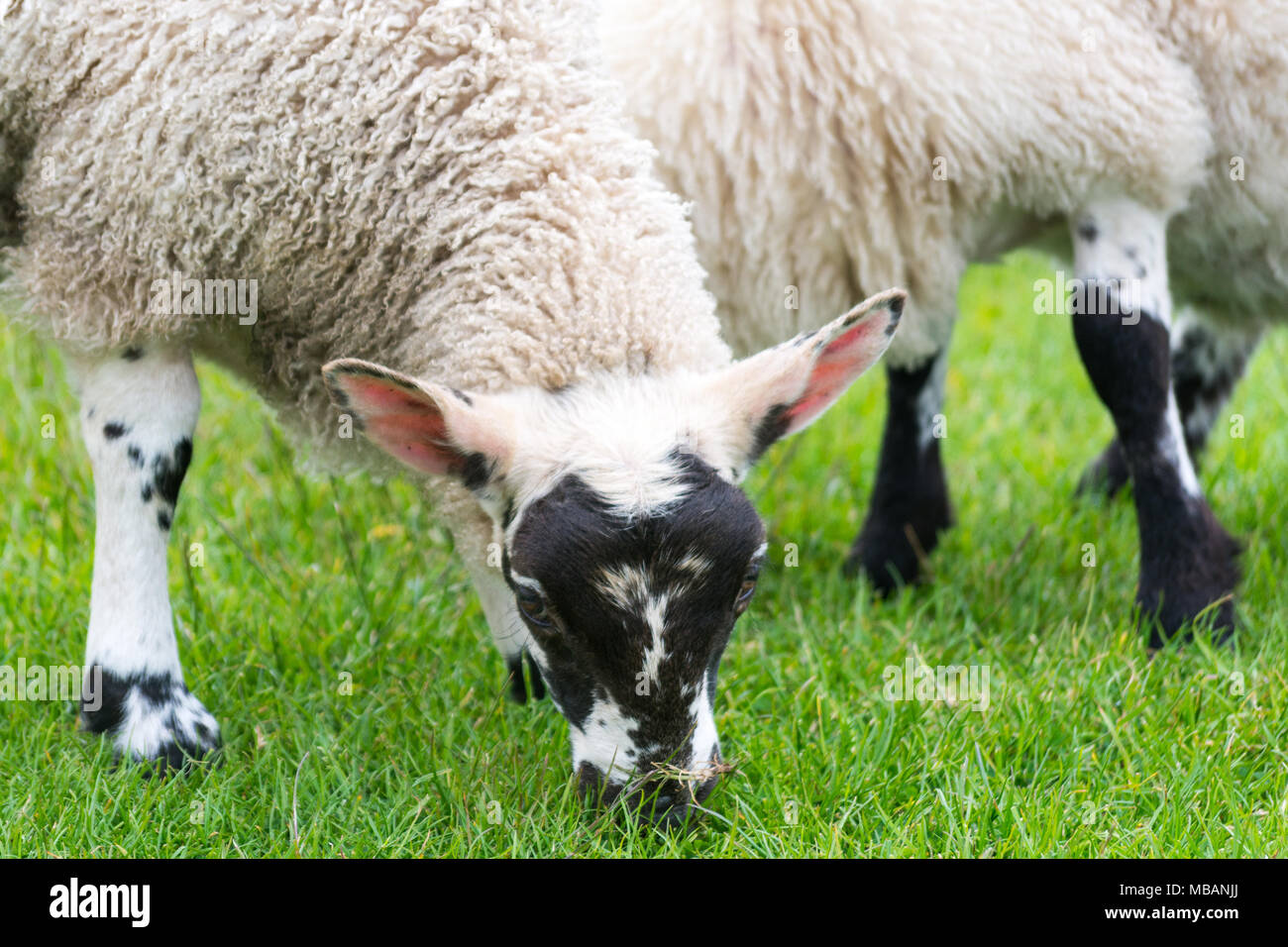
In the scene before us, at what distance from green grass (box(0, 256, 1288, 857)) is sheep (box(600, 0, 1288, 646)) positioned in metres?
0.60

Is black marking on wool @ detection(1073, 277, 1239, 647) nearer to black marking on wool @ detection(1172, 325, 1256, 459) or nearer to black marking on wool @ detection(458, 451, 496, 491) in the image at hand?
black marking on wool @ detection(1172, 325, 1256, 459)

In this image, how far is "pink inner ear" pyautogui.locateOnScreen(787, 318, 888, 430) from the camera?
3.55 meters

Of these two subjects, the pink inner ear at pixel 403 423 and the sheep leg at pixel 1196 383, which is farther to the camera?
the sheep leg at pixel 1196 383

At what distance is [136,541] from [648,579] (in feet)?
5.24

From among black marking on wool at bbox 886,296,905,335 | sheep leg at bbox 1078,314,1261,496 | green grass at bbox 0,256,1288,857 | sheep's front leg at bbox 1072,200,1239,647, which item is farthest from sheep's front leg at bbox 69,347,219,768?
sheep leg at bbox 1078,314,1261,496

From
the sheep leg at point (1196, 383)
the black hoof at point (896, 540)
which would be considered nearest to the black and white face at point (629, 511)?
the black hoof at point (896, 540)

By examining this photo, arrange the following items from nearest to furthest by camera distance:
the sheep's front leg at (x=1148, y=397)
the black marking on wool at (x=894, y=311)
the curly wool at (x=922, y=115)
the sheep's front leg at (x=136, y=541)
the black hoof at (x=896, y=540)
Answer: the black marking on wool at (x=894, y=311) → the sheep's front leg at (x=136, y=541) → the curly wool at (x=922, y=115) → the sheep's front leg at (x=1148, y=397) → the black hoof at (x=896, y=540)

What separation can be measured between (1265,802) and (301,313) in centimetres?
276

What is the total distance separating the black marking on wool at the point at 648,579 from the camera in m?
3.22

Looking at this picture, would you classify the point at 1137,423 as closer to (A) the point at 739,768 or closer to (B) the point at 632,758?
(A) the point at 739,768

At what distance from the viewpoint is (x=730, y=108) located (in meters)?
4.58

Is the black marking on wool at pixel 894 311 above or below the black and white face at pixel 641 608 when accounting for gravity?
above

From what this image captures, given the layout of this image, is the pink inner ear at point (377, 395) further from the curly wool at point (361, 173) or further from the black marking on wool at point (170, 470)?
the black marking on wool at point (170, 470)

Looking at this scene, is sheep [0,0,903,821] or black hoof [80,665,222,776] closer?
sheep [0,0,903,821]
